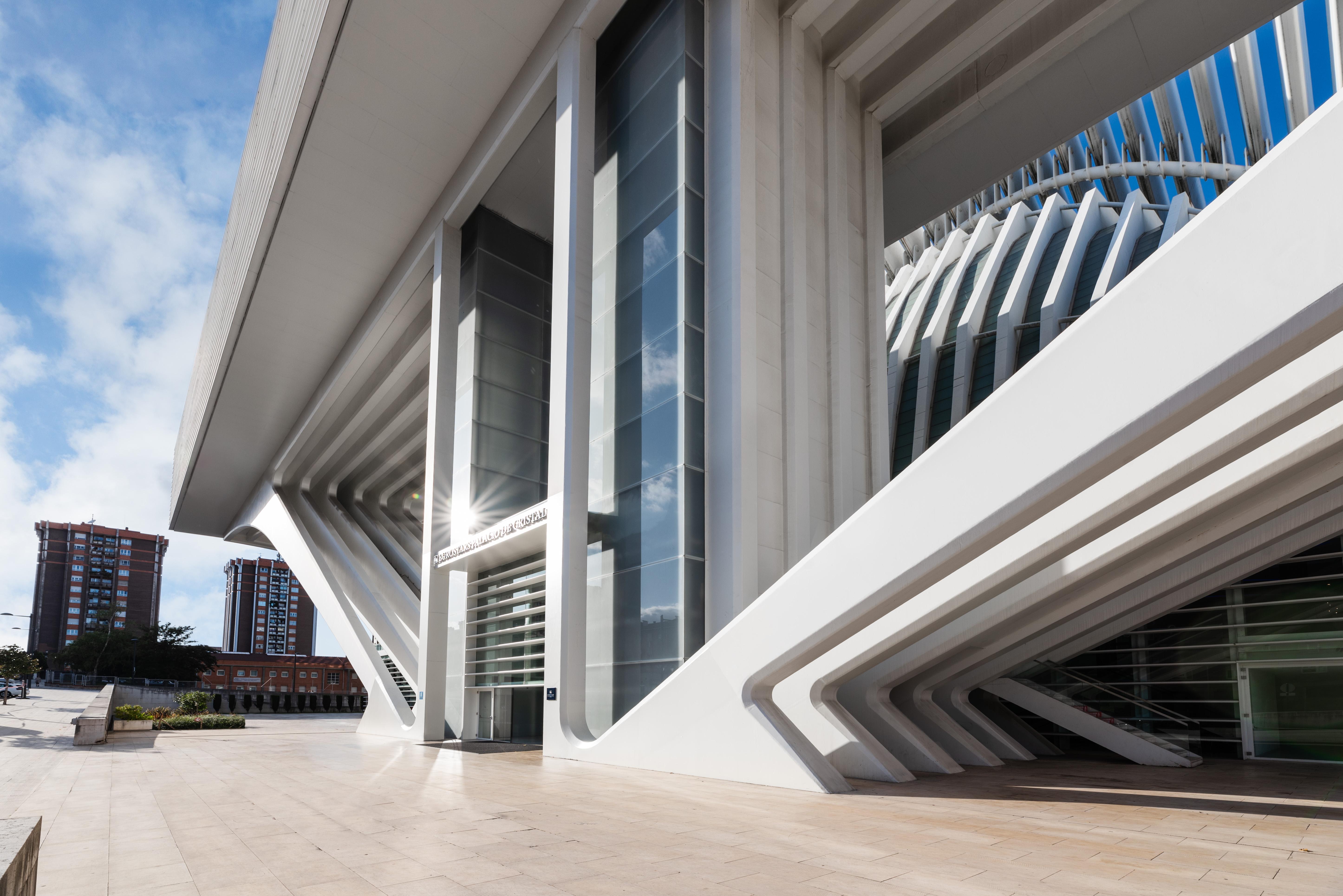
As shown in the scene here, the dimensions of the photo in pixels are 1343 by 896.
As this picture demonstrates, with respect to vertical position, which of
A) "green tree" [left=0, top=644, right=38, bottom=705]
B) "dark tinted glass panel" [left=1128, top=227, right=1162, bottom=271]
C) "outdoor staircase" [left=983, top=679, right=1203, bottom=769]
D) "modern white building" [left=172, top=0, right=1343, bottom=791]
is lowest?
"green tree" [left=0, top=644, right=38, bottom=705]

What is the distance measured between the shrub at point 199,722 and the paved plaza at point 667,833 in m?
13.8

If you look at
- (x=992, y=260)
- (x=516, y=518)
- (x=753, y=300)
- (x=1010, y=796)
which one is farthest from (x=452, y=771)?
(x=992, y=260)

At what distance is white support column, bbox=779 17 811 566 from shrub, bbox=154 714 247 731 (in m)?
20.0

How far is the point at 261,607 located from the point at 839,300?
5832 inches

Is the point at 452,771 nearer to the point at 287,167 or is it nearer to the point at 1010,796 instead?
the point at 1010,796

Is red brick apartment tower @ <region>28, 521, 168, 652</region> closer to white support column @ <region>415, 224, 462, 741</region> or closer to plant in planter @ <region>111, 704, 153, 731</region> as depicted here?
plant in planter @ <region>111, 704, 153, 731</region>

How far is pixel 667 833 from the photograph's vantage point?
21.5 feet

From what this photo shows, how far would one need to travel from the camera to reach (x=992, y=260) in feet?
97.0

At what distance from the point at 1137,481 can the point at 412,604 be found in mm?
27716

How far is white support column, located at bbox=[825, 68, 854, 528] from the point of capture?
14.7 m

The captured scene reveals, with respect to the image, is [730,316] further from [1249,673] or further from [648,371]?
[1249,673]

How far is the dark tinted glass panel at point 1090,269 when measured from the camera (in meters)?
25.3

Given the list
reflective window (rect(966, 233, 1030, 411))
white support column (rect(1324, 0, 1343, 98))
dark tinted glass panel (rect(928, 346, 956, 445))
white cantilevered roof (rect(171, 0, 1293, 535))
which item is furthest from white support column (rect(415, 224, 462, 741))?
white support column (rect(1324, 0, 1343, 98))

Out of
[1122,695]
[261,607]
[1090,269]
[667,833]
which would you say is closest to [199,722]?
[667,833]
